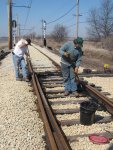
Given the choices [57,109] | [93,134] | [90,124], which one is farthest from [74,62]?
[93,134]

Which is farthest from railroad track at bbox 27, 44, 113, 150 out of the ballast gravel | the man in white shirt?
the man in white shirt

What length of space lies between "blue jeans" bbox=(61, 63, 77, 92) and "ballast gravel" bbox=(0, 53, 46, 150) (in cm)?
112

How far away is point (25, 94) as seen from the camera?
35.2 ft

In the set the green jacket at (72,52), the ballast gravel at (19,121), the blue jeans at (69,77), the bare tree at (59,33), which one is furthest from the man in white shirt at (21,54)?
the bare tree at (59,33)

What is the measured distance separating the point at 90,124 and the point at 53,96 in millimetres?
2999

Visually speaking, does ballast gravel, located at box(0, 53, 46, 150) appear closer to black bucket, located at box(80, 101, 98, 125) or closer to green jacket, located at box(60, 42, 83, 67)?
black bucket, located at box(80, 101, 98, 125)

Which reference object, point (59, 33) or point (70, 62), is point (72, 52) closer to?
point (70, 62)

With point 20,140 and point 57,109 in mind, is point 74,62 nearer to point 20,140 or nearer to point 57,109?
point 57,109

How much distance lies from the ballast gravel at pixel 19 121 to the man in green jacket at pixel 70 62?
1.17 metres

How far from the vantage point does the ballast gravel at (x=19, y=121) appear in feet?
20.3

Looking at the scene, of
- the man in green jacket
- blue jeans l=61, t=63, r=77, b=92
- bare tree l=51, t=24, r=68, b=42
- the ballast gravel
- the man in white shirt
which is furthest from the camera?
bare tree l=51, t=24, r=68, b=42

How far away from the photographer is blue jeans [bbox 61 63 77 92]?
10.4m

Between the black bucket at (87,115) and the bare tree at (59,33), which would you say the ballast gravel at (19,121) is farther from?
the bare tree at (59,33)

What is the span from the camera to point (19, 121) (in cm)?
754
